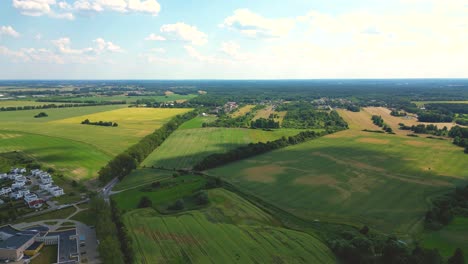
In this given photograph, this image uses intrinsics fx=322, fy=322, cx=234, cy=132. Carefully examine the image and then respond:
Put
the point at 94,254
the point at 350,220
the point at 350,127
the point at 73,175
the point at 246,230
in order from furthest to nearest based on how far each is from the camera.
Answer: the point at 350,127 → the point at 73,175 → the point at 350,220 → the point at 246,230 → the point at 94,254

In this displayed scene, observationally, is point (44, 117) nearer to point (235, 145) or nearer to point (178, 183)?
point (235, 145)

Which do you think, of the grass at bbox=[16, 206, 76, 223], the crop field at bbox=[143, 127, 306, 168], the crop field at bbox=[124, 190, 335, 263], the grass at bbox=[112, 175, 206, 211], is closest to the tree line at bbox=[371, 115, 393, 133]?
the crop field at bbox=[143, 127, 306, 168]

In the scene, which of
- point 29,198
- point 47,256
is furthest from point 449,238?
point 29,198

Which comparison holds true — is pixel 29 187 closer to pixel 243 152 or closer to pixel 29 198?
pixel 29 198

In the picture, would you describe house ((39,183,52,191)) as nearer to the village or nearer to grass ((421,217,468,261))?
the village

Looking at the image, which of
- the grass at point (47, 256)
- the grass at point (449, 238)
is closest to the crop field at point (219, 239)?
the grass at point (47, 256)

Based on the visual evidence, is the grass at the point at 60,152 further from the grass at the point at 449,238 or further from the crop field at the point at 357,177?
the grass at the point at 449,238

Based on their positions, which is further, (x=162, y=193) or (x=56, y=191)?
(x=56, y=191)

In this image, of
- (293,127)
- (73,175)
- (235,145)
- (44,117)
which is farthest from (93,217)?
(44,117)
